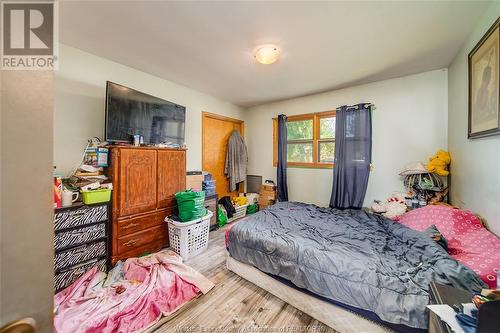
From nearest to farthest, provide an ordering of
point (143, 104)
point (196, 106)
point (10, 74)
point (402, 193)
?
point (10, 74)
point (143, 104)
point (402, 193)
point (196, 106)

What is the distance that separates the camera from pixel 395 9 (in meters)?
1.51

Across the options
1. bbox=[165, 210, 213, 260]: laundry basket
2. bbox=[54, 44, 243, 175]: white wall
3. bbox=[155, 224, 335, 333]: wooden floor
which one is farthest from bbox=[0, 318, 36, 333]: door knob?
bbox=[54, 44, 243, 175]: white wall

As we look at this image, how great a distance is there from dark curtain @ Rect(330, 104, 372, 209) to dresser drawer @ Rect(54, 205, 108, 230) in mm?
3244

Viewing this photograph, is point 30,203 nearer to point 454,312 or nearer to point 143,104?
point 454,312

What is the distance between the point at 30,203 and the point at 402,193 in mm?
3608

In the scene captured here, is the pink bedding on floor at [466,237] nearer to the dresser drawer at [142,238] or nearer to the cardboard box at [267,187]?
the cardboard box at [267,187]

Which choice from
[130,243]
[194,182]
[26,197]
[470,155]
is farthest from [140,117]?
[470,155]

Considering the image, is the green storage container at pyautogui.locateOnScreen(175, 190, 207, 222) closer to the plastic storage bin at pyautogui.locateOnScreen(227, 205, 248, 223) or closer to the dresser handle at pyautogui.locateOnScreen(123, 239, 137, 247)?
the dresser handle at pyautogui.locateOnScreen(123, 239, 137, 247)

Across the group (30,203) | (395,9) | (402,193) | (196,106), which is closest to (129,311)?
(30,203)

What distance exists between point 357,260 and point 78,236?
2528 mm

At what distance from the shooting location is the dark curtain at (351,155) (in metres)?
2.94

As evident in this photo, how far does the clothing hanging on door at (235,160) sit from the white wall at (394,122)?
138 centimetres

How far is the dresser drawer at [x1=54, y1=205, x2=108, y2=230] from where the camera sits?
1.66 metres

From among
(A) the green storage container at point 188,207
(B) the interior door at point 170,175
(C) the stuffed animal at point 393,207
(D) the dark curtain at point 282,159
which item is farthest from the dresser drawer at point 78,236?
(C) the stuffed animal at point 393,207
